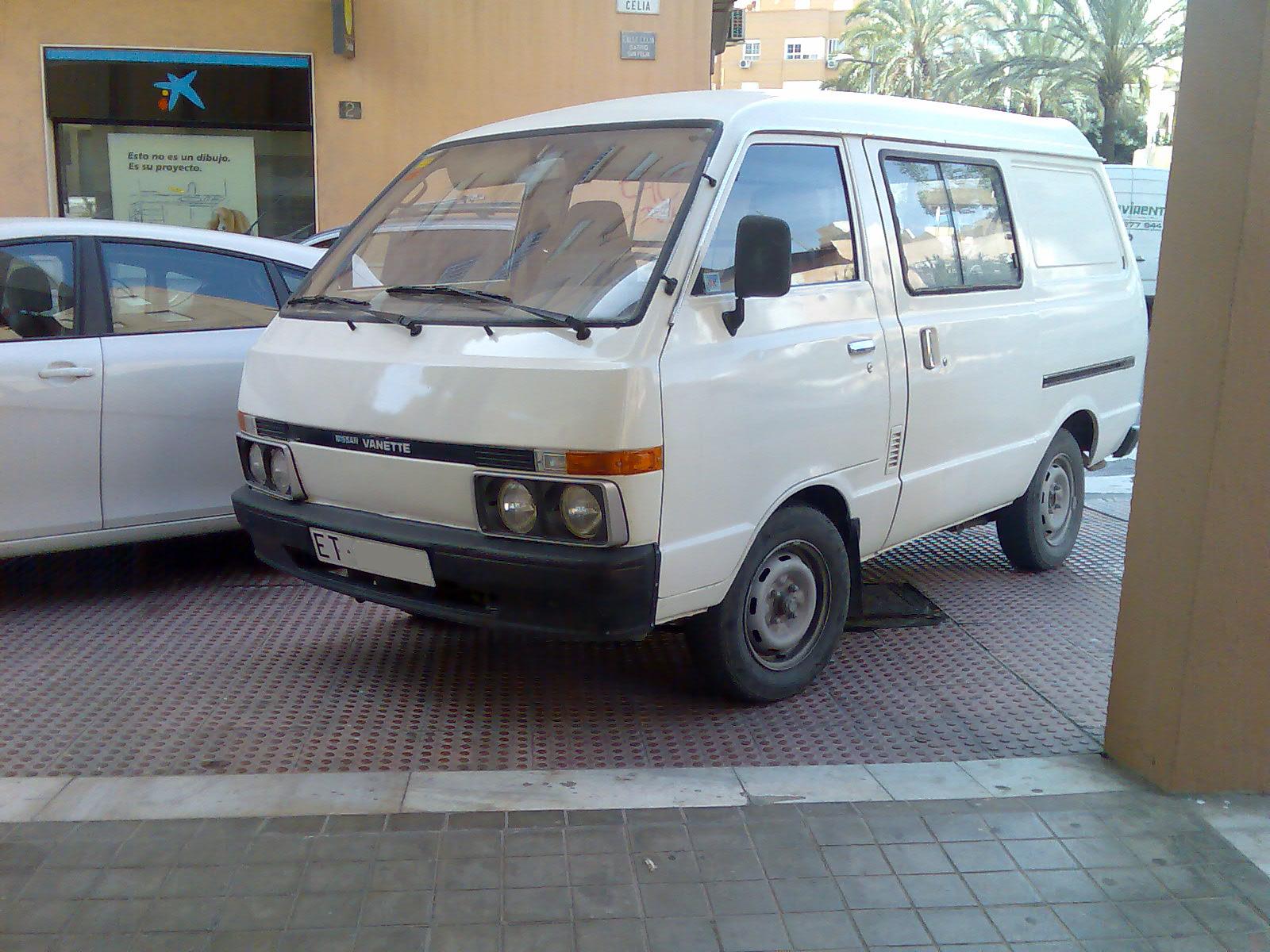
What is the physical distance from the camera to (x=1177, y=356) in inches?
146

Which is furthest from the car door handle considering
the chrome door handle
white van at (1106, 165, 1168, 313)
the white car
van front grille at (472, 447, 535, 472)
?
white van at (1106, 165, 1168, 313)

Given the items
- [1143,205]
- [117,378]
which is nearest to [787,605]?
[117,378]

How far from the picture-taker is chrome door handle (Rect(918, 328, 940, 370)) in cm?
490

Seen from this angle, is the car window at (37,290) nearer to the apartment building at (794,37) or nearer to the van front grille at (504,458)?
the van front grille at (504,458)

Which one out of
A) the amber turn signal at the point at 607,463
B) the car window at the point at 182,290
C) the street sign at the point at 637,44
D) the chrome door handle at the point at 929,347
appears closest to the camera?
the amber turn signal at the point at 607,463

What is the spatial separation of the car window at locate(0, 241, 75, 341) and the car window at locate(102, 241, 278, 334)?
0.18 m

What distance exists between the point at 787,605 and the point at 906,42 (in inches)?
1938

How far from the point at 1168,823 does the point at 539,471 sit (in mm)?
2107

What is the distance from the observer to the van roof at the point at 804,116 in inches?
173

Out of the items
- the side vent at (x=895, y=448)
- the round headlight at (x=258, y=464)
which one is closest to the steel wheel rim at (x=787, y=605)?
the side vent at (x=895, y=448)

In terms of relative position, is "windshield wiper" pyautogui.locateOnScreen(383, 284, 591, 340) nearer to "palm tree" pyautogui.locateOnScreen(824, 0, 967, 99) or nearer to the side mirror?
the side mirror

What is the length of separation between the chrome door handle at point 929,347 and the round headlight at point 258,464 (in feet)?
8.41

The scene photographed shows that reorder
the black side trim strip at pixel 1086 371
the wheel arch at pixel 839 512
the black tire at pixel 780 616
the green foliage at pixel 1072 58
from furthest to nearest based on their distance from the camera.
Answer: the green foliage at pixel 1072 58
the black side trim strip at pixel 1086 371
the wheel arch at pixel 839 512
the black tire at pixel 780 616

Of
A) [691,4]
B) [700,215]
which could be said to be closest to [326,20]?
[691,4]
